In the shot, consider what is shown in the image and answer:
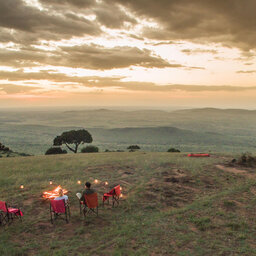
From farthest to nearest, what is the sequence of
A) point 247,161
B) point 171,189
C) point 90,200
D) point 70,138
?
1. point 70,138
2. point 247,161
3. point 171,189
4. point 90,200

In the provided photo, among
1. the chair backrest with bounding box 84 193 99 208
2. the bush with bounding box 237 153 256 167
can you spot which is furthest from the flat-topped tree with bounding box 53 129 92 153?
the chair backrest with bounding box 84 193 99 208

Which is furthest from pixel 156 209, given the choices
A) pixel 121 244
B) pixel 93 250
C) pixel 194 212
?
pixel 93 250

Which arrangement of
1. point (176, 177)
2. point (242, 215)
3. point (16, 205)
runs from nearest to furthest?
point (242, 215), point (16, 205), point (176, 177)

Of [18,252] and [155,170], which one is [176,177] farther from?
[18,252]

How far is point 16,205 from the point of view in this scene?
425 inches

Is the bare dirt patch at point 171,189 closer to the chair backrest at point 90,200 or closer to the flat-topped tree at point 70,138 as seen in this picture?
the chair backrest at point 90,200

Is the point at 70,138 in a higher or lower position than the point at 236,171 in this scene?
lower

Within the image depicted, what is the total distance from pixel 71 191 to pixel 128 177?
14.9 ft

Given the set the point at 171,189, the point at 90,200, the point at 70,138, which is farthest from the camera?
the point at 70,138

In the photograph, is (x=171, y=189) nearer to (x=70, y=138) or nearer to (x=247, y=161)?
(x=247, y=161)

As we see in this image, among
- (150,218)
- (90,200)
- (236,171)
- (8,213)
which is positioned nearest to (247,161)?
(236,171)

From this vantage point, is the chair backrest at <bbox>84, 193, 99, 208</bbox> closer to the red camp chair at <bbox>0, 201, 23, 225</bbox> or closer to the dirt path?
the red camp chair at <bbox>0, 201, 23, 225</bbox>

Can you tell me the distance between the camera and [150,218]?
912cm

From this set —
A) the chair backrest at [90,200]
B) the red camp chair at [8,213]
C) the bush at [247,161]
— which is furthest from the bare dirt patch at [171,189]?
the bush at [247,161]
